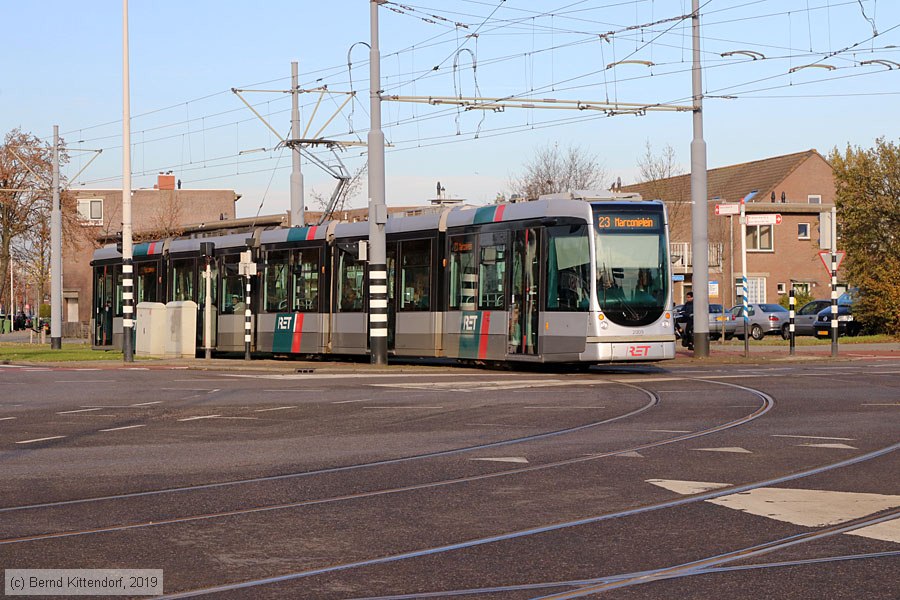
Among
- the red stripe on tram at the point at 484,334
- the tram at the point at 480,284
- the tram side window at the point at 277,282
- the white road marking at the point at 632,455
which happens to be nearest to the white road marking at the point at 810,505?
the white road marking at the point at 632,455

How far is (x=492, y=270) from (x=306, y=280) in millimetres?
7319

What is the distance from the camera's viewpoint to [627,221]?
77.8 ft

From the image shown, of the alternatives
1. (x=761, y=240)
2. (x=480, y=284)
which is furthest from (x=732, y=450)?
(x=761, y=240)

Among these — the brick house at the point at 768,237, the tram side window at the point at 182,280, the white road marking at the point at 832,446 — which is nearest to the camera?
the white road marking at the point at 832,446

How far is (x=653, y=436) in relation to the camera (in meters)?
12.9

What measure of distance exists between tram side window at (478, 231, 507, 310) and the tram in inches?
1.0

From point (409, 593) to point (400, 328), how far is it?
22.0m

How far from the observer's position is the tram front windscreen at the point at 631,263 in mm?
23469

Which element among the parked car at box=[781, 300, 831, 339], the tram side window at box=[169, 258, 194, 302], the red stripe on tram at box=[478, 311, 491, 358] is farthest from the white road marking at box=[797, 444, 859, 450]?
the parked car at box=[781, 300, 831, 339]

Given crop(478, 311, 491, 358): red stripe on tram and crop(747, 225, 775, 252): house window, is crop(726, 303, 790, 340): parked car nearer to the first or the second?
crop(747, 225, 775, 252): house window

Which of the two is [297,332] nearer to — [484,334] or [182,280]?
[182,280]

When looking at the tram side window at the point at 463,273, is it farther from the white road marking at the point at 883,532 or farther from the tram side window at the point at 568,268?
the white road marking at the point at 883,532

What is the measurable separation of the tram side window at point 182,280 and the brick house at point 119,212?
43.9m

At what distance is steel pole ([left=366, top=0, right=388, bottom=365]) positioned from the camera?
2739 cm
